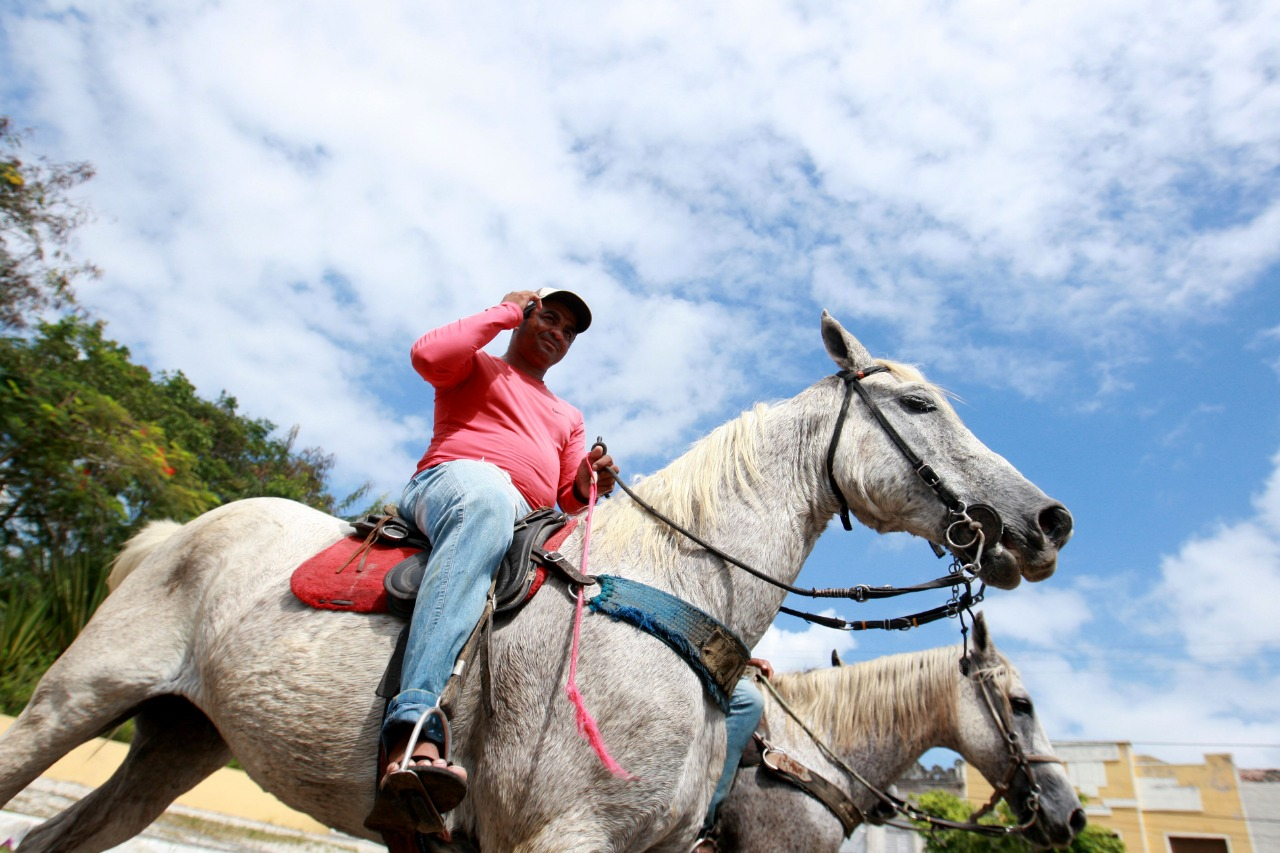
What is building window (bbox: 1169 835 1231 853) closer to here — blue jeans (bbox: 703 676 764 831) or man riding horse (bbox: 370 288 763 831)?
blue jeans (bbox: 703 676 764 831)

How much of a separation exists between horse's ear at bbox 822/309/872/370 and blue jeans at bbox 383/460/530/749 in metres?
1.53

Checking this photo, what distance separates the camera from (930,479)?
9.61 ft

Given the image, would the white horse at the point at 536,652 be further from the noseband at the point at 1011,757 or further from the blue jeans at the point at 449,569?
the noseband at the point at 1011,757

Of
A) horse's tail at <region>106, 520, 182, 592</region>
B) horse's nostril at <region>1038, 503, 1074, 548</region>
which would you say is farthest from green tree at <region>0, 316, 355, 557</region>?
horse's nostril at <region>1038, 503, 1074, 548</region>

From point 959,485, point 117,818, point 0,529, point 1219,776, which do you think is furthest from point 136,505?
point 1219,776

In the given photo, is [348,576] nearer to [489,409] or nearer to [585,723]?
[489,409]

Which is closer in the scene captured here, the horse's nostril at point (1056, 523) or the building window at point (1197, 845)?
the horse's nostril at point (1056, 523)

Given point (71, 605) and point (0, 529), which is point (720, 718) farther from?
point (0, 529)

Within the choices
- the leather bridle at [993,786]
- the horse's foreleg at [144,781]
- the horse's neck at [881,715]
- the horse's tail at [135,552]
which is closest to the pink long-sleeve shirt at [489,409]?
the horse's tail at [135,552]

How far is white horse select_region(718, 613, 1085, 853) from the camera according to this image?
5660mm

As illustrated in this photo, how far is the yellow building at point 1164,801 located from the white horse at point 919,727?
19.1 metres

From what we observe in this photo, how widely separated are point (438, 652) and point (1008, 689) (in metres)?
5.32

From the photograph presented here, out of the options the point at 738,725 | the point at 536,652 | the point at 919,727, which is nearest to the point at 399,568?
the point at 536,652

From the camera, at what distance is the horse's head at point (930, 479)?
9.17 feet
